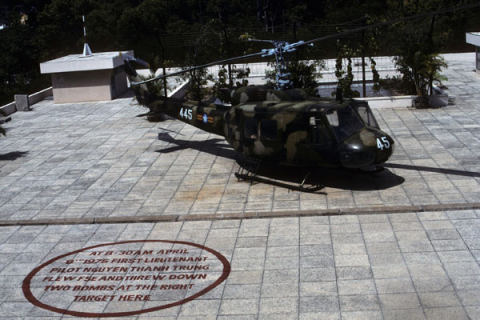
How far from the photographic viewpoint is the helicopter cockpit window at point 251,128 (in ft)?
59.7

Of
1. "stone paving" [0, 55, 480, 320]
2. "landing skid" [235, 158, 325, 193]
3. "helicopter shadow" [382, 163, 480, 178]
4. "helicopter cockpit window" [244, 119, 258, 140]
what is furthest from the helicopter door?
"helicopter shadow" [382, 163, 480, 178]

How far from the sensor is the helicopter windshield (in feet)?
54.7

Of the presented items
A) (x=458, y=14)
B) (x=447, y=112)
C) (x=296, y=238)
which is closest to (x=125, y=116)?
(x=447, y=112)

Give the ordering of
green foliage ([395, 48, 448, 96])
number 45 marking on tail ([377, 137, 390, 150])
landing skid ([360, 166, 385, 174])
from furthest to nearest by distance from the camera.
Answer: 1. green foliage ([395, 48, 448, 96])
2. landing skid ([360, 166, 385, 174])
3. number 45 marking on tail ([377, 137, 390, 150])

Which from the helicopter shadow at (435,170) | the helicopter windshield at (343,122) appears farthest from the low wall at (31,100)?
the helicopter shadow at (435,170)

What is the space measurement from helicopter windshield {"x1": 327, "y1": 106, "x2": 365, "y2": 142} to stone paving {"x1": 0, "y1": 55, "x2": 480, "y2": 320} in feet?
5.66

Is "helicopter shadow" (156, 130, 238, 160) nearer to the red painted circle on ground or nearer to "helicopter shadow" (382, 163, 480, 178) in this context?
"helicopter shadow" (382, 163, 480, 178)

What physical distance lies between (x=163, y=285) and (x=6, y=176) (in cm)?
1086

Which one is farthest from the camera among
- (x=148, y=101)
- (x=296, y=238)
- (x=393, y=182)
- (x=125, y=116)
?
(x=125, y=116)

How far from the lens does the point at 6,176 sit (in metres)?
20.7

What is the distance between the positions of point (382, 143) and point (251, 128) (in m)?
4.09

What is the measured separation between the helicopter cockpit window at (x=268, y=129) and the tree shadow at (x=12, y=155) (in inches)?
421

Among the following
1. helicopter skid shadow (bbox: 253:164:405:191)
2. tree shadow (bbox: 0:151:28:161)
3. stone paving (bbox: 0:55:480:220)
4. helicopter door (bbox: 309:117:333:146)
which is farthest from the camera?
tree shadow (bbox: 0:151:28:161)

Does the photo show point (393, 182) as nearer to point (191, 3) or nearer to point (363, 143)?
point (363, 143)
